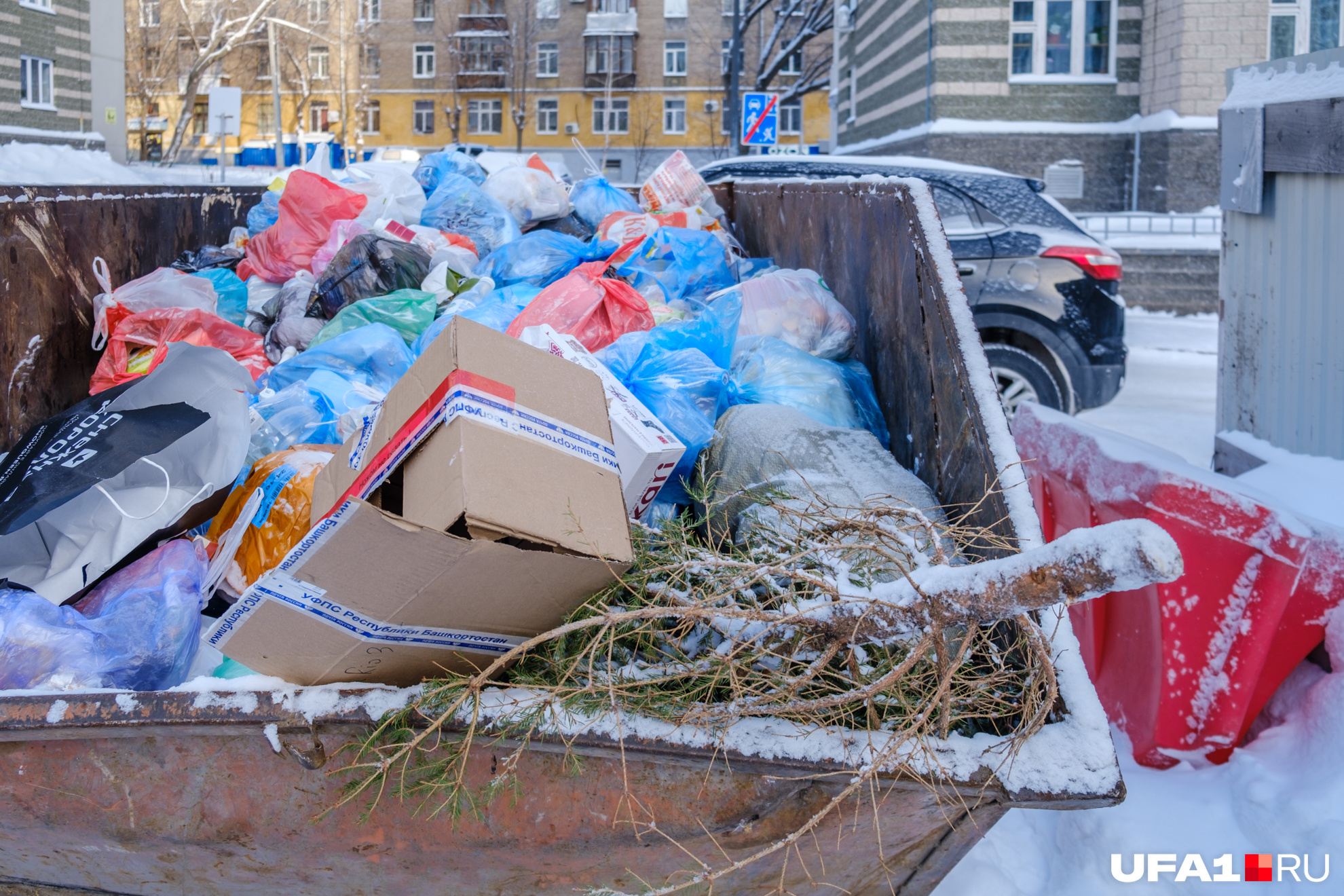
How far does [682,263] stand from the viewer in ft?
11.5

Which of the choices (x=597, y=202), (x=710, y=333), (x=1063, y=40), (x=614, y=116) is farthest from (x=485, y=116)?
(x=710, y=333)

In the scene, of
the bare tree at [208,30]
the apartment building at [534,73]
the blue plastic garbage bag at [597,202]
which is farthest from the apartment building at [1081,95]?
the apartment building at [534,73]

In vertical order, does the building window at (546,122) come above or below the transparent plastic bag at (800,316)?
above

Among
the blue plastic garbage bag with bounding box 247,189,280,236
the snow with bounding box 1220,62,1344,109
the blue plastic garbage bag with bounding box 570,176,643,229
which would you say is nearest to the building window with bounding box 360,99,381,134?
the blue plastic garbage bag with bounding box 247,189,280,236

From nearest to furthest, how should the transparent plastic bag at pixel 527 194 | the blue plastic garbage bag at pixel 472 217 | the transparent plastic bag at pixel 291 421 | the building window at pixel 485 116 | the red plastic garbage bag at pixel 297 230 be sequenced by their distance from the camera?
1. the transparent plastic bag at pixel 291 421
2. the red plastic garbage bag at pixel 297 230
3. the blue plastic garbage bag at pixel 472 217
4. the transparent plastic bag at pixel 527 194
5. the building window at pixel 485 116

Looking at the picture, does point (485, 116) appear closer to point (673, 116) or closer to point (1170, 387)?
point (673, 116)

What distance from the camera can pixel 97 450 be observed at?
1829mm

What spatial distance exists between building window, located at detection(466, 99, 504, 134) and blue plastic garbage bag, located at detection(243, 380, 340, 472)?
3858cm

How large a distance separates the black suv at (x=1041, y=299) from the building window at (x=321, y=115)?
42556 mm

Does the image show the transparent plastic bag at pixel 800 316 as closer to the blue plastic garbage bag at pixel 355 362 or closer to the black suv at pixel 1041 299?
the blue plastic garbage bag at pixel 355 362

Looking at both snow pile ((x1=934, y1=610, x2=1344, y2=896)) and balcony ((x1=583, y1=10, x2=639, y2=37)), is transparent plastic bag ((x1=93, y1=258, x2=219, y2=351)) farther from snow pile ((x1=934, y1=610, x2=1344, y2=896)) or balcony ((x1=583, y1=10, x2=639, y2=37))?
balcony ((x1=583, y1=10, x2=639, y2=37))

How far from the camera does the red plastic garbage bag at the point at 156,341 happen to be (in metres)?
2.91

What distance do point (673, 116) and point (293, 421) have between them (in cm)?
3755

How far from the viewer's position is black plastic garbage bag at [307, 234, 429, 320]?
3.43 metres
